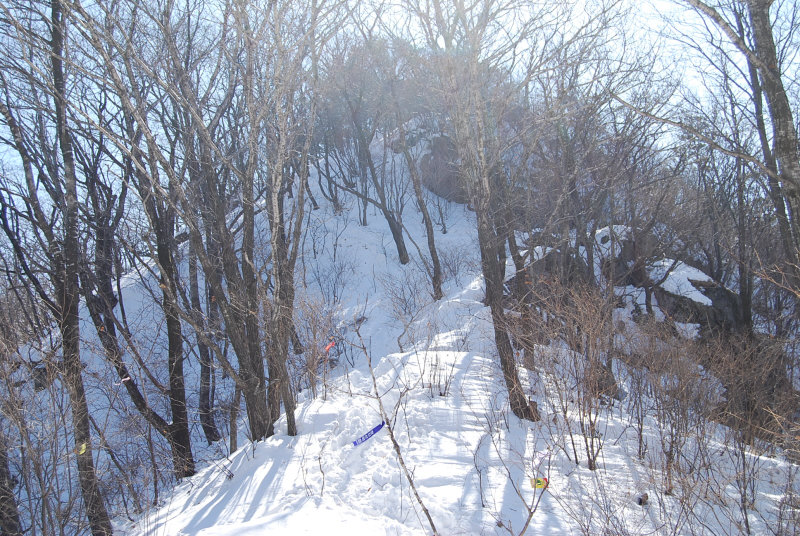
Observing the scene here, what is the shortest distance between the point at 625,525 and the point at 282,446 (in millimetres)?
3305

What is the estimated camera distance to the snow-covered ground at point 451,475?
3.56 m

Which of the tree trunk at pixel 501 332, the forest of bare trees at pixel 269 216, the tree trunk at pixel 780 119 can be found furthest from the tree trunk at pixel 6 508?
the tree trunk at pixel 780 119

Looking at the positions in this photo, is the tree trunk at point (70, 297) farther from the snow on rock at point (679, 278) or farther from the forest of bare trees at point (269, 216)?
Result: the snow on rock at point (679, 278)

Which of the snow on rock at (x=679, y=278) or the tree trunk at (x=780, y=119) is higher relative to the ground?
the tree trunk at (x=780, y=119)

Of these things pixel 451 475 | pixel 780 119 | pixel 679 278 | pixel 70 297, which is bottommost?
pixel 451 475

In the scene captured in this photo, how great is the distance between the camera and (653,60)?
9484 mm

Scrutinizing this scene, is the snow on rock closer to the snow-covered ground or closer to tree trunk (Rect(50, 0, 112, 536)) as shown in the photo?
the snow-covered ground

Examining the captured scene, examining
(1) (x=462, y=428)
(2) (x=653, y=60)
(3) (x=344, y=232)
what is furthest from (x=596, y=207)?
(3) (x=344, y=232)

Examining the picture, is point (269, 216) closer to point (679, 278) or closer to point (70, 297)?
point (70, 297)

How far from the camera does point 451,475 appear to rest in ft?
13.4

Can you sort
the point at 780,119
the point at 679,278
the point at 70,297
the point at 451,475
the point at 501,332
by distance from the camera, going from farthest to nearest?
the point at 679,278 → the point at 70,297 → the point at 501,332 → the point at 780,119 → the point at 451,475

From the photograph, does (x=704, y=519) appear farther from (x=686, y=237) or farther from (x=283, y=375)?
(x=686, y=237)

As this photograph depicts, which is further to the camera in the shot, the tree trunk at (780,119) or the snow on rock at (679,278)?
the snow on rock at (679,278)

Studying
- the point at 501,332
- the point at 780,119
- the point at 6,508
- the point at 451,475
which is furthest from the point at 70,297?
the point at 780,119
